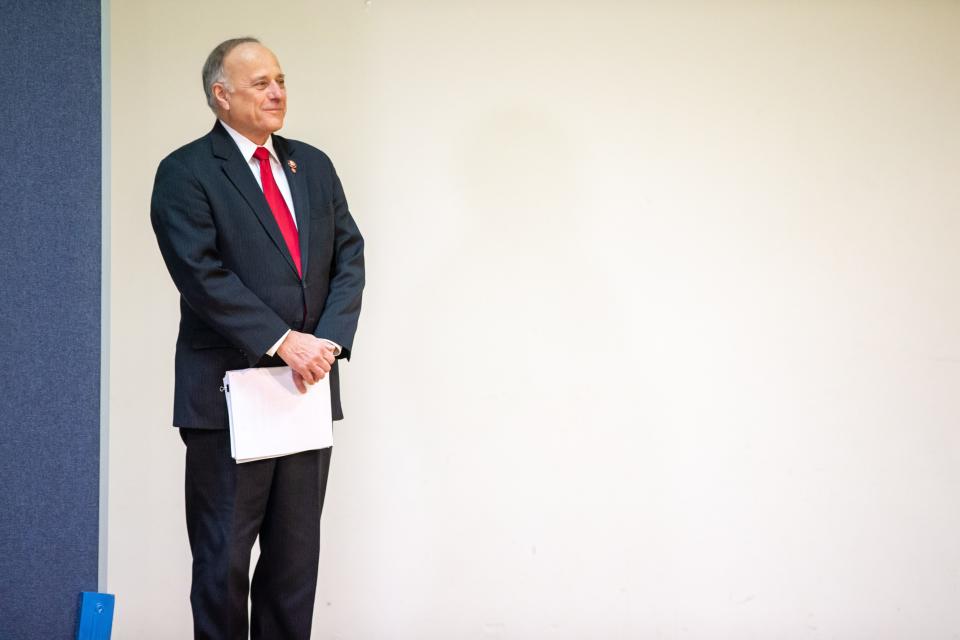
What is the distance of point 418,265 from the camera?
8.82 ft

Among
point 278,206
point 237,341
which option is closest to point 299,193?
point 278,206

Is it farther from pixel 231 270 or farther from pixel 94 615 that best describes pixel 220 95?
pixel 94 615

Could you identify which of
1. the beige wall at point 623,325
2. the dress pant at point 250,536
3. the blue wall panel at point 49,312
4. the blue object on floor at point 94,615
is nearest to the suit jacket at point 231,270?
the dress pant at point 250,536

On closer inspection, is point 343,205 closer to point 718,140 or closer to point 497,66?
point 497,66

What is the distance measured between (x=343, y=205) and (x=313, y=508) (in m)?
0.69

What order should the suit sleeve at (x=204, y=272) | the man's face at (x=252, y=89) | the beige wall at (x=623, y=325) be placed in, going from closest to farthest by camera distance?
the suit sleeve at (x=204, y=272), the man's face at (x=252, y=89), the beige wall at (x=623, y=325)

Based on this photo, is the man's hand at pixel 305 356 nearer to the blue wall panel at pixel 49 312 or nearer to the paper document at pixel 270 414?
the paper document at pixel 270 414

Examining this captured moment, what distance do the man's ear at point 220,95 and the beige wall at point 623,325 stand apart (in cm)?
63

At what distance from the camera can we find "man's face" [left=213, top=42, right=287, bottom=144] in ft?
6.61

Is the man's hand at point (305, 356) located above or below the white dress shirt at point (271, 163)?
below

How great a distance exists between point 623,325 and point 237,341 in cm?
119

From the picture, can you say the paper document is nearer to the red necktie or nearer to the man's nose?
the red necktie

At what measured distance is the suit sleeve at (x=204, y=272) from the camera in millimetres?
1910

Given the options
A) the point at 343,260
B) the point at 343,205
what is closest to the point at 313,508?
the point at 343,260
